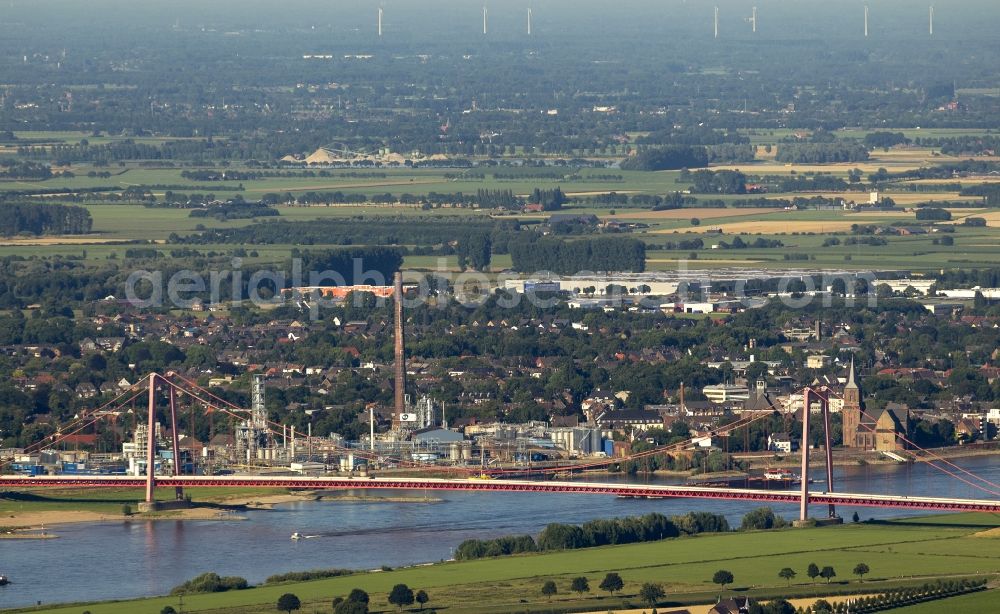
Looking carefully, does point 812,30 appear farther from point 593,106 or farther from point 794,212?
point 794,212

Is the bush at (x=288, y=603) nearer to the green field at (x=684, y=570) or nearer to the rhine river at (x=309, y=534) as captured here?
the green field at (x=684, y=570)

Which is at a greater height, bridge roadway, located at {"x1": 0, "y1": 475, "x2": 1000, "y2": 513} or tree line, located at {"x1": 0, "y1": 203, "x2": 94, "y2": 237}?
tree line, located at {"x1": 0, "y1": 203, "x2": 94, "y2": 237}

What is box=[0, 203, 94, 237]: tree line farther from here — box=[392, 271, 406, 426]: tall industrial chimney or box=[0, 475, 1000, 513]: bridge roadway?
box=[0, 475, 1000, 513]: bridge roadway

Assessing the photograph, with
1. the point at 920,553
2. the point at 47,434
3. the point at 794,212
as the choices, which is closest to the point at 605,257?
the point at 794,212

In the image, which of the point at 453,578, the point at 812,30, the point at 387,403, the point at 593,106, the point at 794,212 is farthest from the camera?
the point at 812,30

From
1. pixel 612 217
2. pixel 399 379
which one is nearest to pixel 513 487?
pixel 399 379

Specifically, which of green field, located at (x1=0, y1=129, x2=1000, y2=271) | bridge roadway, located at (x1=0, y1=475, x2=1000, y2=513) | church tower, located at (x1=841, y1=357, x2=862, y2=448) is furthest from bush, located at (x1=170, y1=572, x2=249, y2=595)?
green field, located at (x1=0, y1=129, x2=1000, y2=271)

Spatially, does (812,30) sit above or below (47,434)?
above

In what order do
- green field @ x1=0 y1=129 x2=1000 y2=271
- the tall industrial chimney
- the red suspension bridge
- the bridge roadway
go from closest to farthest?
the bridge roadway < the red suspension bridge < the tall industrial chimney < green field @ x1=0 y1=129 x2=1000 y2=271
